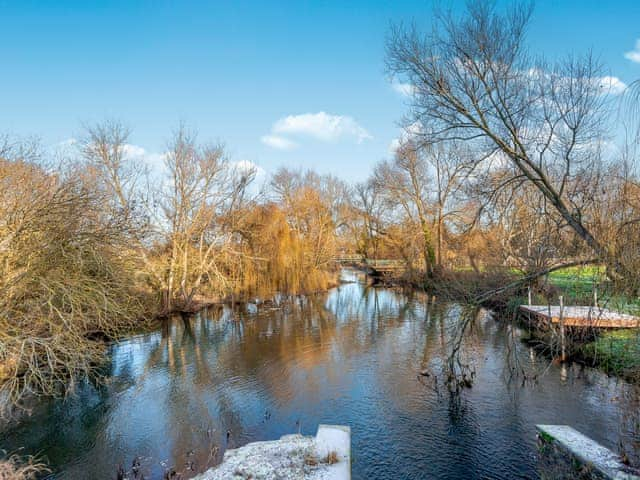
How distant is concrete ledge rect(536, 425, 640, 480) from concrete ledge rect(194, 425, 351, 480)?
2.68 meters

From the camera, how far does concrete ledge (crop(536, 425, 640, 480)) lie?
431 centimetres

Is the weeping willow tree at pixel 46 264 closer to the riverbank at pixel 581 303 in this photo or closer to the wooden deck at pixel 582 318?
the riverbank at pixel 581 303

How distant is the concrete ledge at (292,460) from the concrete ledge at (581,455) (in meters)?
2.68

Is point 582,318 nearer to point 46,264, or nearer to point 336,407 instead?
point 336,407

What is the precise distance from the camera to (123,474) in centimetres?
534

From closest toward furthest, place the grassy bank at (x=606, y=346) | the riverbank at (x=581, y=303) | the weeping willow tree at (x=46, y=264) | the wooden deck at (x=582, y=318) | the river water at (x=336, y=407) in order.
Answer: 1. the riverbank at (x=581, y=303)
2. the river water at (x=336, y=407)
3. the grassy bank at (x=606, y=346)
4. the weeping willow tree at (x=46, y=264)
5. the wooden deck at (x=582, y=318)

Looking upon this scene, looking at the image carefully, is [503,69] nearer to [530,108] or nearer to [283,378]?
[530,108]

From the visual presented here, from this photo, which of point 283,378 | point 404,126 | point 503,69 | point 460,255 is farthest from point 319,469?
point 460,255

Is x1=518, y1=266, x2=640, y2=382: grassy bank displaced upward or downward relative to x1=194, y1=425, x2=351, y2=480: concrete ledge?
upward

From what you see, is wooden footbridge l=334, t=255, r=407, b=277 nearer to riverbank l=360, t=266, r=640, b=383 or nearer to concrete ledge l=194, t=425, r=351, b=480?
riverbank l=360, t=266, r=640, b=383

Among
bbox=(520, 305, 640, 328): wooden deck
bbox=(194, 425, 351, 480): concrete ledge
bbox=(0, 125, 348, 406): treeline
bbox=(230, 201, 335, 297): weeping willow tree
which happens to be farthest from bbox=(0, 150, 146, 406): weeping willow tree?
bbox=(230, 201, 335, 297): weeping willow tree

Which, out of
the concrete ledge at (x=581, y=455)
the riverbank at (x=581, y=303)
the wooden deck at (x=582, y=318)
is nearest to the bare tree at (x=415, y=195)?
the riverbank at (x=581, y=303)

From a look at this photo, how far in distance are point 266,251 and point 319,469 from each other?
18938mm

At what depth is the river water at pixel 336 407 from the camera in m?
5.80
